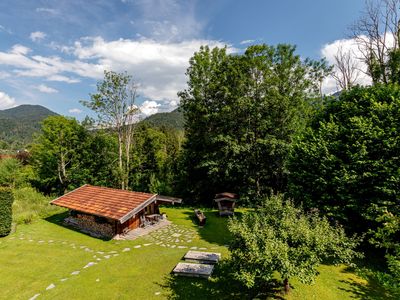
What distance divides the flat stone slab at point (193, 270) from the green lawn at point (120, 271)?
0.24 metres

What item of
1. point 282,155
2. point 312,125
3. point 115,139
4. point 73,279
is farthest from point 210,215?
point 115,139

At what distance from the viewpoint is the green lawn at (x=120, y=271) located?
9031 mm

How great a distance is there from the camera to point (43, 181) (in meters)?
29.5

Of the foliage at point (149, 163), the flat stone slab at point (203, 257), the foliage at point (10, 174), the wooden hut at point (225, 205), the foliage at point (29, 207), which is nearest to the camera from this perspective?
the flat stone slab at point (203, 257)

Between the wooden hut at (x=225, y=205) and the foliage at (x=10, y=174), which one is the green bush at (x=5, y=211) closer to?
the foliage at (x=10, y=174)

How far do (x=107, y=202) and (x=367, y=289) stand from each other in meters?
15.8

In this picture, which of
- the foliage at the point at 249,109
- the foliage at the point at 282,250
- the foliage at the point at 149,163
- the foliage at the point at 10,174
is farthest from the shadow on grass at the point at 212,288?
the foliage at the point at 10,174

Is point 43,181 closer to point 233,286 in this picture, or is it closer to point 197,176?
point 197,176

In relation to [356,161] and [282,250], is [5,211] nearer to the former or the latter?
[282,250]

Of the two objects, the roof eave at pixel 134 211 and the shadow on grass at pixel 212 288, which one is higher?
the roof eave at pixel 134 211

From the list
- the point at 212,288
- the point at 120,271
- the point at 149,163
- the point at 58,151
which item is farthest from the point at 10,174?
the point at 212,288

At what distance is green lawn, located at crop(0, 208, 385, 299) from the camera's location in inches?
356

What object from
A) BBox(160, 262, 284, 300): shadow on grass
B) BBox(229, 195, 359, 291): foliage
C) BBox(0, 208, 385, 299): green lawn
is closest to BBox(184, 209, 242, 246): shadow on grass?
BBox(0, 208, 385, 299): green lawn

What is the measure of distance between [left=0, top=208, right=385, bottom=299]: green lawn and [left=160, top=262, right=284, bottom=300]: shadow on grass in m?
0.04
